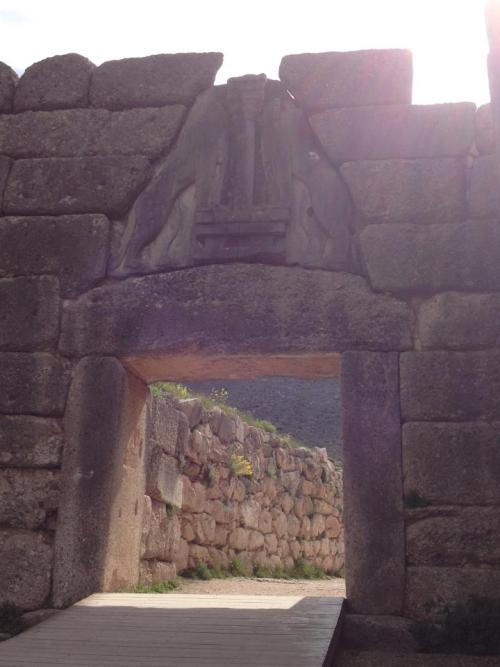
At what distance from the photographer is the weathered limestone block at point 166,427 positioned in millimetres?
7598

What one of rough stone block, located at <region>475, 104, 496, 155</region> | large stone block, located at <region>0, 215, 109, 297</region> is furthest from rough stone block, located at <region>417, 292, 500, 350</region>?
large stone block, located at <region>0, 215, 109, 297</region>

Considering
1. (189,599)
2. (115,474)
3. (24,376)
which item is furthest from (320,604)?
(24,376)

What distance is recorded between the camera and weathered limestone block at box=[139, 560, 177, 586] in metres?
7.12

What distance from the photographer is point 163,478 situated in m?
7.68

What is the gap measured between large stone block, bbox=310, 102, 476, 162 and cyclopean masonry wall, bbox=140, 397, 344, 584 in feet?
9.29

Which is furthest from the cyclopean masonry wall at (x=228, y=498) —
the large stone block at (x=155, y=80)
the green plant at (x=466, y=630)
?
the green plant at (x=466, y=630)

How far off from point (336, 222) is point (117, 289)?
56.9 inches

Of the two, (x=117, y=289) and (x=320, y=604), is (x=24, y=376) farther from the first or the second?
(x=320, y=604)

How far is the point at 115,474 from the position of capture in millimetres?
5367

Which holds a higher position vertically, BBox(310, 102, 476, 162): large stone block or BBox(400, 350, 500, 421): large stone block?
BBox(310, 102, 476, 162): large stone block

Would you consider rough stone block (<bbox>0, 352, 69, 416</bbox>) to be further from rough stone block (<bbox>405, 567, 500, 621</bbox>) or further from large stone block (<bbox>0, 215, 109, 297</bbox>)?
rough stone block (<bbox>405, 567, 500, 621</bbox>)

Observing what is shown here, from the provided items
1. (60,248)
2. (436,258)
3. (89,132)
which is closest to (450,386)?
(436,258)

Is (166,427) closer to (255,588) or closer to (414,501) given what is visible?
(255,588)

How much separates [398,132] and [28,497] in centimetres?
321
